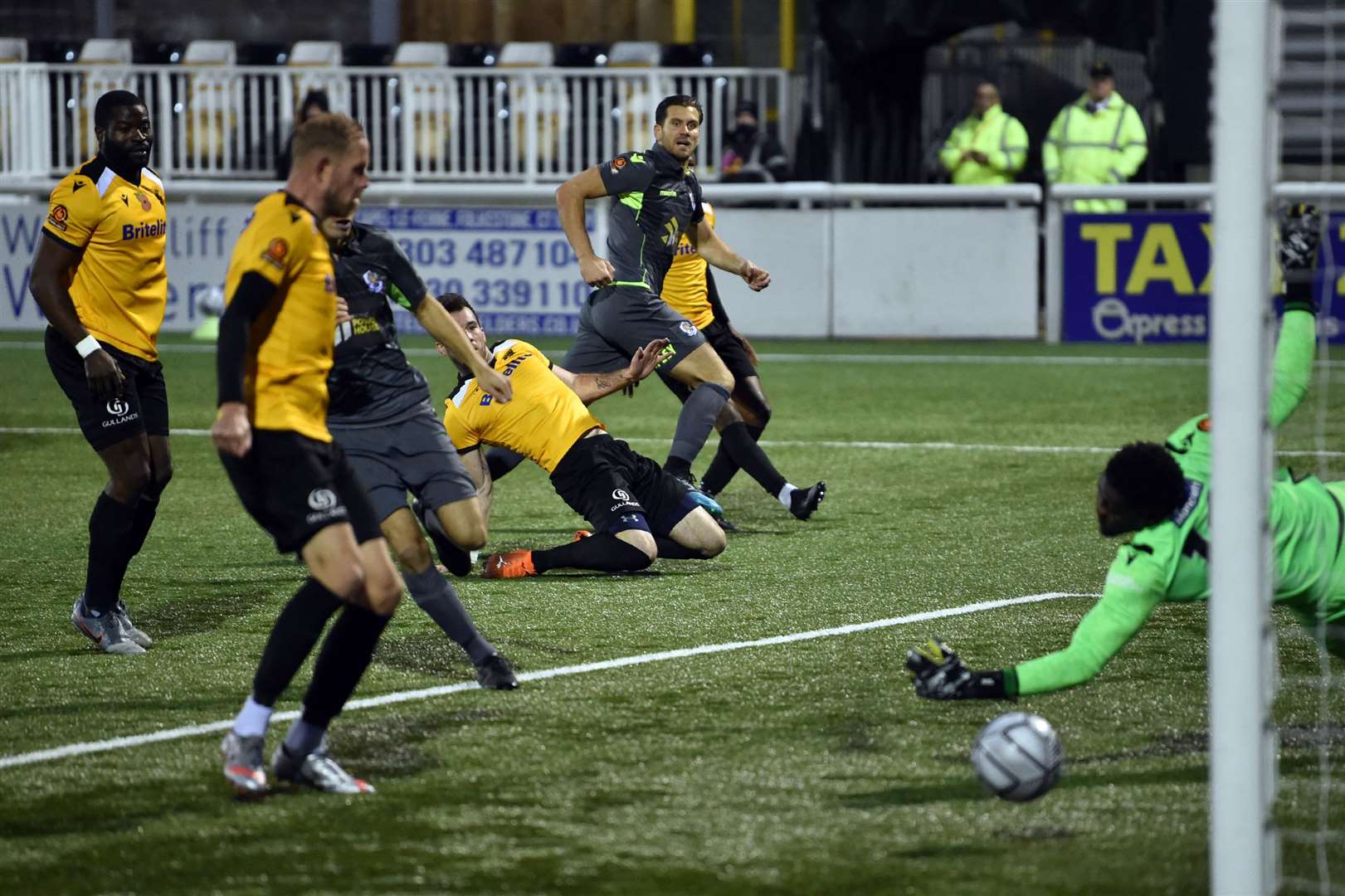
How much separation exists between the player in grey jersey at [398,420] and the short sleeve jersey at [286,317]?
852mm

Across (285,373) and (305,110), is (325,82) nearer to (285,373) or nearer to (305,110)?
(305,110)

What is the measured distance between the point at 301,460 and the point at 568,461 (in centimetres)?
323

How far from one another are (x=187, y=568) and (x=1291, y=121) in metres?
5.02

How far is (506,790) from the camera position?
207 inches

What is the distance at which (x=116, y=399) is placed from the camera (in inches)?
280

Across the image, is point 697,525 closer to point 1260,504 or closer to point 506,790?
point 506,790

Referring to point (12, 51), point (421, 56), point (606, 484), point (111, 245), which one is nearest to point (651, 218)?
point (606, 484)

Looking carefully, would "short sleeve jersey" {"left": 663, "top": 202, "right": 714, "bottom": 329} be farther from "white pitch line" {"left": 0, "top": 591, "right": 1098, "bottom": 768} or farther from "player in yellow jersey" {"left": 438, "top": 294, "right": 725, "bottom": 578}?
"white pitch line" {"left": 0, "top": 591, "right": 1098, "bottom": 768}

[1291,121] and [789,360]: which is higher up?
[1291,121]

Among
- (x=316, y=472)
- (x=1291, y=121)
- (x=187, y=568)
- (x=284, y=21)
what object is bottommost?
(x=187, y=568)

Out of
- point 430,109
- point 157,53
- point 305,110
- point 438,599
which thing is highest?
point 157,53

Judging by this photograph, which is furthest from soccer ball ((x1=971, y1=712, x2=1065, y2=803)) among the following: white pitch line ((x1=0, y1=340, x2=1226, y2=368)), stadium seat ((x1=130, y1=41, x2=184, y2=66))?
stadium seat ((x1=130, y1=41, x2=184, y2=66))

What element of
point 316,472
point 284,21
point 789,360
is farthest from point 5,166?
point 316,472

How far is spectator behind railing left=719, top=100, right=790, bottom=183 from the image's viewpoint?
67.7ft
